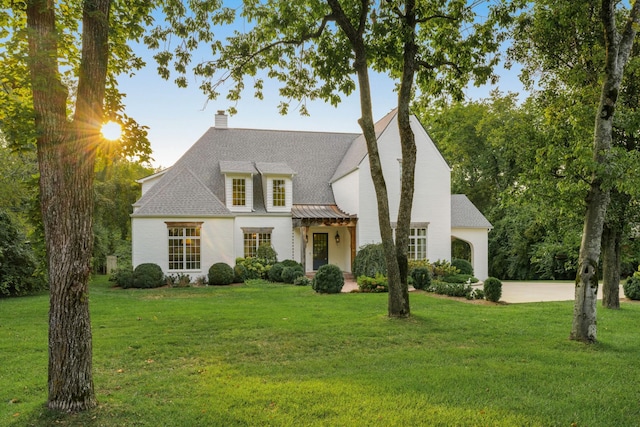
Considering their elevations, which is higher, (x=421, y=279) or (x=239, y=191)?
(x=239, y=191)

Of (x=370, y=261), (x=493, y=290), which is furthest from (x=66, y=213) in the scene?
(x=370, y=261)

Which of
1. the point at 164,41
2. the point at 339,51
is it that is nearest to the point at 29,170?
the point at 164,41

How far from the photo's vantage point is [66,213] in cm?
441

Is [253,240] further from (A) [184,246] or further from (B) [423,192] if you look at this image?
(B) [423,192]

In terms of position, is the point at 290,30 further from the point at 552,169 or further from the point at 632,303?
the point at 632,303

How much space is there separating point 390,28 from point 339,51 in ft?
4.29

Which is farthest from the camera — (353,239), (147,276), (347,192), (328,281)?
(347,192)

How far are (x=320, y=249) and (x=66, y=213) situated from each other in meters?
20.2

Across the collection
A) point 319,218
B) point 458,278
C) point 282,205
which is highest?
point 282,205

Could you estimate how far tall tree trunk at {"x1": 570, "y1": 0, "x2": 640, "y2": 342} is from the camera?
7.55 meters

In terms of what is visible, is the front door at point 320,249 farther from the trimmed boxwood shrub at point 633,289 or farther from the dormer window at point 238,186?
the trimmed boxwood shrub at point 633,289

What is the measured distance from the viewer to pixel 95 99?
185 inches

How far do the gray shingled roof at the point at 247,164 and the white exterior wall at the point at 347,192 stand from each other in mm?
534

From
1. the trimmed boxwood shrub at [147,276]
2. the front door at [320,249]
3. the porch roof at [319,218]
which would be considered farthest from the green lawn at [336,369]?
the front door at [320,249]
